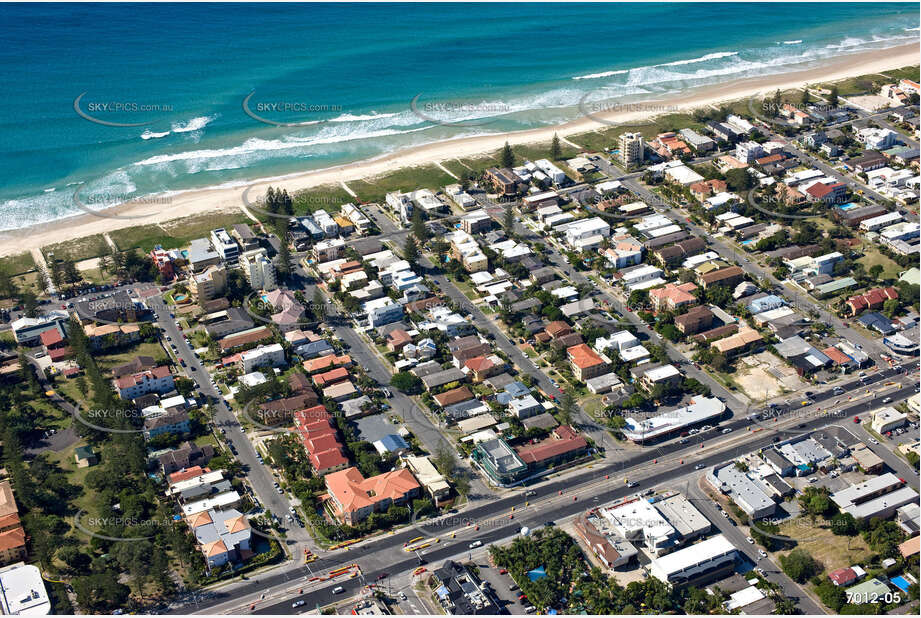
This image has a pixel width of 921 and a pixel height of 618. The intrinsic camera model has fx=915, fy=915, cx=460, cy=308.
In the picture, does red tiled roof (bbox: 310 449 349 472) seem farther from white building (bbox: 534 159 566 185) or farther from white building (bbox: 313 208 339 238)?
white building (bbox: 534 159 566 185)

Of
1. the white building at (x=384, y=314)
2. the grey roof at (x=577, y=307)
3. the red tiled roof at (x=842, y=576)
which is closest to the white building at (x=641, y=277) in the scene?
the grey roof at (x=577, y=307)

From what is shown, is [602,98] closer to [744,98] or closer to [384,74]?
[744,98]

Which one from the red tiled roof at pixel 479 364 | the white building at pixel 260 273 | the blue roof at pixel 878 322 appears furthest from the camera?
the white building at pixel 260 273

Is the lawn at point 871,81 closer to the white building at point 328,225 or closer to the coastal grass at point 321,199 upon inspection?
the coastal grass at point 321,199

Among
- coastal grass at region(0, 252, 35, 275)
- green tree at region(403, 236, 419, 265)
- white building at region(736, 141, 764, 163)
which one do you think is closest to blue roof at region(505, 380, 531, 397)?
green tree at region(403, 236, 419, 265)

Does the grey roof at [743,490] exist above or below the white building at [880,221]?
below

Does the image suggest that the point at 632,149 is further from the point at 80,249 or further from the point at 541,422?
the point at 80,249

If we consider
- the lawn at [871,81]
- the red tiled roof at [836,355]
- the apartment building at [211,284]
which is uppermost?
the lawn at [871,81]

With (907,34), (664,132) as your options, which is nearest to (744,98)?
(664,132)
